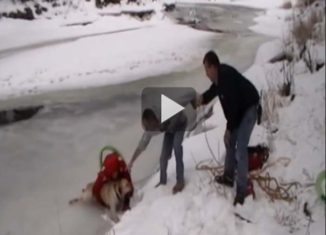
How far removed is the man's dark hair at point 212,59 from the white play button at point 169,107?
10 centimetres

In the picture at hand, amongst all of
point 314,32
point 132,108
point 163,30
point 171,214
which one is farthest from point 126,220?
point 314,32

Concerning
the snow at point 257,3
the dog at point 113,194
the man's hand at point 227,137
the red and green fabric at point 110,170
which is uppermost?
the snow at point 257,3

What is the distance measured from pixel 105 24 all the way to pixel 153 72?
13 centimetres

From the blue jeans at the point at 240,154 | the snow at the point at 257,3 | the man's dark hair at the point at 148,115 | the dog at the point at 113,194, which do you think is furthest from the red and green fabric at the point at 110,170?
the snow at the point at 257,3

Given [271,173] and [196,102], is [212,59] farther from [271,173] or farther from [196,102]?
[271,173]

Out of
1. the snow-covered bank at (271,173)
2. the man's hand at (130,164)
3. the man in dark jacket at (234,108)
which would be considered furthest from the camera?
the man's hand at (130,164)

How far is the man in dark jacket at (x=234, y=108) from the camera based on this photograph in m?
0.99

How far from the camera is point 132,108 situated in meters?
1.09

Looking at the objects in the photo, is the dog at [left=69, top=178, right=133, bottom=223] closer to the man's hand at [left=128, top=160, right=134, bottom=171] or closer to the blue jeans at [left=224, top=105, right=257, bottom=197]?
the man's hand at [left=128, top=160, right=134, bottom=171]

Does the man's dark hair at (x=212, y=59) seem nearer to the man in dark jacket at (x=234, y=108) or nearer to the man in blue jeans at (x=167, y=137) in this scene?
the man in dark jacket at (x=234, y=108)

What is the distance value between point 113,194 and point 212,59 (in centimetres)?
37

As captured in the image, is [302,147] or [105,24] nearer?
[302,147]

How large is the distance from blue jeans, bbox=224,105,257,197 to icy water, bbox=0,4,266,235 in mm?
103

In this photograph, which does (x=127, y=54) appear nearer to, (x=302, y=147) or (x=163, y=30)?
(x=163, y=30)
